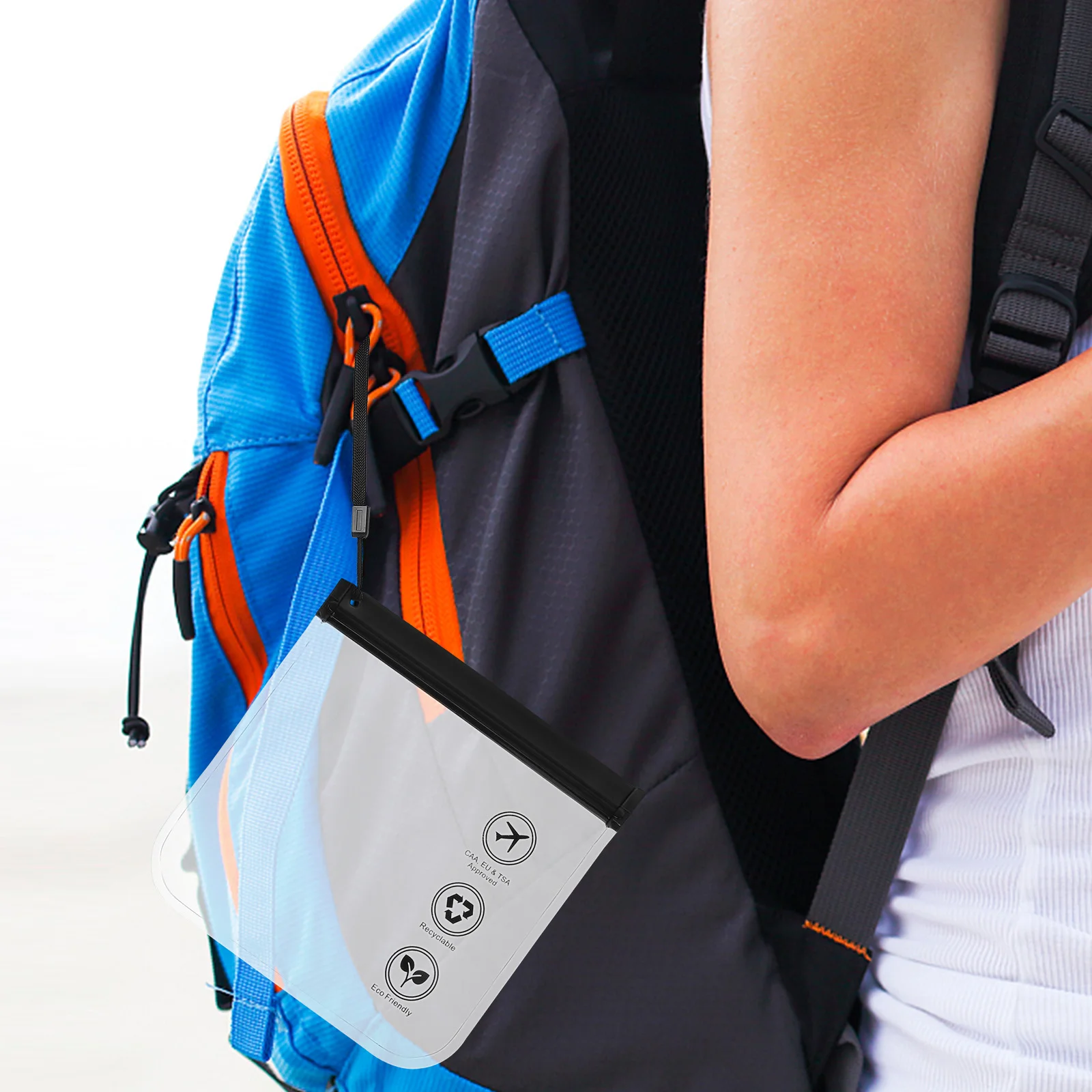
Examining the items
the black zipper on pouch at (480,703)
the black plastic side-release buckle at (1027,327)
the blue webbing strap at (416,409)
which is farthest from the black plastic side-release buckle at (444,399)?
the black plastic side-release buckle at (1027,327)

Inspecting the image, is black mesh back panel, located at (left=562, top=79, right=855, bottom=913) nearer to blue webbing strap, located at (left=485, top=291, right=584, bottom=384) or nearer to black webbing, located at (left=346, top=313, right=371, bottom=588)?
blue webbing strap, located at (left=485, top=291, right=584, bottom=384)

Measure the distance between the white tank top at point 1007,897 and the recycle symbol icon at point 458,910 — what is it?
21 cm

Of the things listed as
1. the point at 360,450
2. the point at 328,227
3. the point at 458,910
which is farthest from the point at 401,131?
the point at 458,910

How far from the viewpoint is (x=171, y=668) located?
4.18ft

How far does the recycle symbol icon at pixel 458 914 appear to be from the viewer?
0.41 metres

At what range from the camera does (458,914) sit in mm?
412

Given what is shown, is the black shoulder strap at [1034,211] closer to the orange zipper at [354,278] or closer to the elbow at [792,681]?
the elbow at [792,681]

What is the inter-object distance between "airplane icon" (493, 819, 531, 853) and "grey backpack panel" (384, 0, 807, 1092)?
8cm

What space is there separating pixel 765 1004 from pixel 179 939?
102 centimetres

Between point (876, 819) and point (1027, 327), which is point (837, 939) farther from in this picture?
point (1027, 327)

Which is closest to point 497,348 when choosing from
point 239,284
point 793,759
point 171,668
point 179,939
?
point 239,284

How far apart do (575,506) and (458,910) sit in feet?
0.68

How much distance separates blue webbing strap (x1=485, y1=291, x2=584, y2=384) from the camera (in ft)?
1.56

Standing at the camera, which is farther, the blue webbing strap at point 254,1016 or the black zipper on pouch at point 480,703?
the blue webbing strap at point 254,1016
